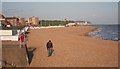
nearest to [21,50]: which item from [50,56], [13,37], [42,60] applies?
[42,60]

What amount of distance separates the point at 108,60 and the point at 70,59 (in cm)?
249

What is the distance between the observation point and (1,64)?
1430cm

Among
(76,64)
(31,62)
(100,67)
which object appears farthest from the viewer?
(31,62)

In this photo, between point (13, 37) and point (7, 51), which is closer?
point (7, 51)

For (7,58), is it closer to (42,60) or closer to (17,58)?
(17,58)

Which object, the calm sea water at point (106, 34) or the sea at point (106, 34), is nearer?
the sea at point (106, 34)

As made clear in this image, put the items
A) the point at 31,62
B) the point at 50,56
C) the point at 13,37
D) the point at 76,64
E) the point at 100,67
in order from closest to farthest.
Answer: the point at 100,67 < the point at 76,64 < the point at 31,62 < the point at 50,56 < the point at 13,37

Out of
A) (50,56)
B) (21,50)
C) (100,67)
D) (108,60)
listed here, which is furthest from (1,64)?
(108,60)

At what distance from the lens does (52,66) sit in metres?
14.2

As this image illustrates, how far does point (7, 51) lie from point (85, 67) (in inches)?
198

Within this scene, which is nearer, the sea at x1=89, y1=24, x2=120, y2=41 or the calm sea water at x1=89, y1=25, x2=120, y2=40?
the sea at x1=89, y1=24, x2=120, y2=41

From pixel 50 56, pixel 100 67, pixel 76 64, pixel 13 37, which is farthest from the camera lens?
pixel 13 37

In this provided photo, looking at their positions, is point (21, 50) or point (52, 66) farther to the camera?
point (21, 50)

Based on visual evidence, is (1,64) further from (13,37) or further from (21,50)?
(13,37)
